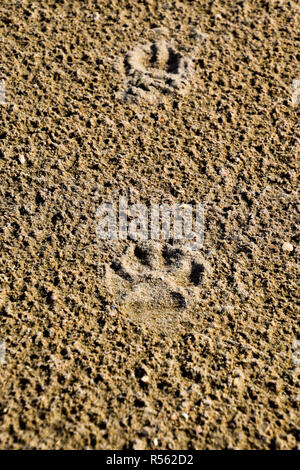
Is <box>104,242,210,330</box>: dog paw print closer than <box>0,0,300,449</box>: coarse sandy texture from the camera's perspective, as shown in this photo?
No

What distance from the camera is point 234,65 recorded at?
61.7 inches

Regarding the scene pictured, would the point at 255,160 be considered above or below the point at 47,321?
above

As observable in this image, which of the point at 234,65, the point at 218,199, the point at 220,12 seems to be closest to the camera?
the point at 218,199

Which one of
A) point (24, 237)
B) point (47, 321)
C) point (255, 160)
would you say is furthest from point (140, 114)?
point (47, 321)

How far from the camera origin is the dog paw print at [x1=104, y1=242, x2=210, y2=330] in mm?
1148

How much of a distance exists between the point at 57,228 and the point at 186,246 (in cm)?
31

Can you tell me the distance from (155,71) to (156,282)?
2.23ft

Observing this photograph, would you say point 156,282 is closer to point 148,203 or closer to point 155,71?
point 148,203

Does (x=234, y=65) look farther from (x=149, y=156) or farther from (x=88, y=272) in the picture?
(x=88, y=272)

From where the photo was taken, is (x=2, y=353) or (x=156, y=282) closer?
(x=2, y=353)

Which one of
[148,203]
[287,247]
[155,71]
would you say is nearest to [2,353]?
[148,203]

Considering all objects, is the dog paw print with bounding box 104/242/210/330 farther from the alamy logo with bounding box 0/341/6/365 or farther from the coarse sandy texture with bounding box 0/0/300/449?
the alamy logo with bounding box 0/341/6/365

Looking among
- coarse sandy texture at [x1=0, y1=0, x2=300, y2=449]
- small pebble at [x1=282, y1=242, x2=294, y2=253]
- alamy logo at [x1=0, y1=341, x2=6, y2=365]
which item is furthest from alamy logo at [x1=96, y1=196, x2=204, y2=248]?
alamy logo at [x1=0, y1=341, x2=6, y2=365]

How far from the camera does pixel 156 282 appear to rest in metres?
1.21
